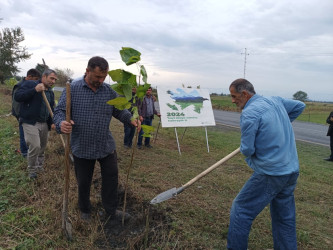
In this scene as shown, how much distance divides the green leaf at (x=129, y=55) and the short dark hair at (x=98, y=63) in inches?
13.6

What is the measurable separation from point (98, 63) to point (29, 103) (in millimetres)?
2303

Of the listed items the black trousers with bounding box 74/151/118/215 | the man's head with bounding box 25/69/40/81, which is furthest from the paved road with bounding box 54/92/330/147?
the man's head with bounding box 25/69/40/81

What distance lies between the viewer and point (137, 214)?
3.63 metres

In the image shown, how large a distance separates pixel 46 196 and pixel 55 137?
157 inches

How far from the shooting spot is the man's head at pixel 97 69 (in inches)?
110

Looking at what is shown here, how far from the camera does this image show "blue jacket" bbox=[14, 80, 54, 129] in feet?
14.0

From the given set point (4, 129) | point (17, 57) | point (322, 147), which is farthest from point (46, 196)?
point (17, 57)

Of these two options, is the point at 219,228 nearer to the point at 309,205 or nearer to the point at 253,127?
the point at 253,127

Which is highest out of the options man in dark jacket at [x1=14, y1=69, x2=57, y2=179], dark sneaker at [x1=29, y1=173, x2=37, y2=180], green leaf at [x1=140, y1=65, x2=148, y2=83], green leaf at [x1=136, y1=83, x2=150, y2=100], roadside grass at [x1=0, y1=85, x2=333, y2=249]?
green leaf at [x1=140, y1=65, x2=148, y2=83]

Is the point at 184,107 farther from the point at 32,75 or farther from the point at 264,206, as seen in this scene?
the point at 264,206

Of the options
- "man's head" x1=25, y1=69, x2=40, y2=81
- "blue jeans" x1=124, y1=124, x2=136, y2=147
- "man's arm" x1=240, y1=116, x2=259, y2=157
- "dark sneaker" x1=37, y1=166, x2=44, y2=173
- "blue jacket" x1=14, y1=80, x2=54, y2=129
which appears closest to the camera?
"man's arm" x1=240, y1=116, x2=259, y2=157

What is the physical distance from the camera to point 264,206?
8.55 feet

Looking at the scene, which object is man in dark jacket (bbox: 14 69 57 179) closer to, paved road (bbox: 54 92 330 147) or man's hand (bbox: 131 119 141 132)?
man's hand (bbox: 131 119 141 132)

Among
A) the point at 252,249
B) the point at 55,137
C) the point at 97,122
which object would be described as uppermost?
the point at 97,122
